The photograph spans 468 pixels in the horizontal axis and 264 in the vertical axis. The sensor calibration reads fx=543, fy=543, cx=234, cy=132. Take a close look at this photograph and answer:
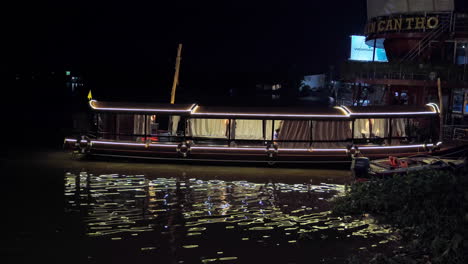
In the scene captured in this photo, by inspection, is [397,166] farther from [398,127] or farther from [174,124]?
[174,124]

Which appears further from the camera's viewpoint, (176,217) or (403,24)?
(403,24)

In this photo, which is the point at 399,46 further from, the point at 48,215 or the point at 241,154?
the point at 48,215

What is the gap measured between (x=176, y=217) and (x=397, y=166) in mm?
8238

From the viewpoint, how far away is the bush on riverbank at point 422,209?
10305 millimetres

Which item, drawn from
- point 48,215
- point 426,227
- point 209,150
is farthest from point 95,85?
point 426,227

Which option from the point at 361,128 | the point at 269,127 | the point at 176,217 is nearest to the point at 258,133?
the point at 269,127

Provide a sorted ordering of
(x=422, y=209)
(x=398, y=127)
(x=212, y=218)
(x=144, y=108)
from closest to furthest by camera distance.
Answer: (x=422, y=209) → (x=212, y=218) → (x=144, y=108) → (x=398, y=127)

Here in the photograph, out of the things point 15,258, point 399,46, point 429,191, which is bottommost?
point 15,258

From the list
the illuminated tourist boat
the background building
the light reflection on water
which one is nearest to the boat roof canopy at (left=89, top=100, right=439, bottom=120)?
the illuminated tourist boat

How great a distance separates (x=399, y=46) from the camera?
3944 centimetres

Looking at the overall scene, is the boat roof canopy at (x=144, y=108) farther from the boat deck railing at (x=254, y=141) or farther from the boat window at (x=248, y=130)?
the boat window at (x=248, y=130)

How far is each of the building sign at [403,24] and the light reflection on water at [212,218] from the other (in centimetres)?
2253

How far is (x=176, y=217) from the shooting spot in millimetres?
14359

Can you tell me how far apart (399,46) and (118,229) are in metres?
31.4
